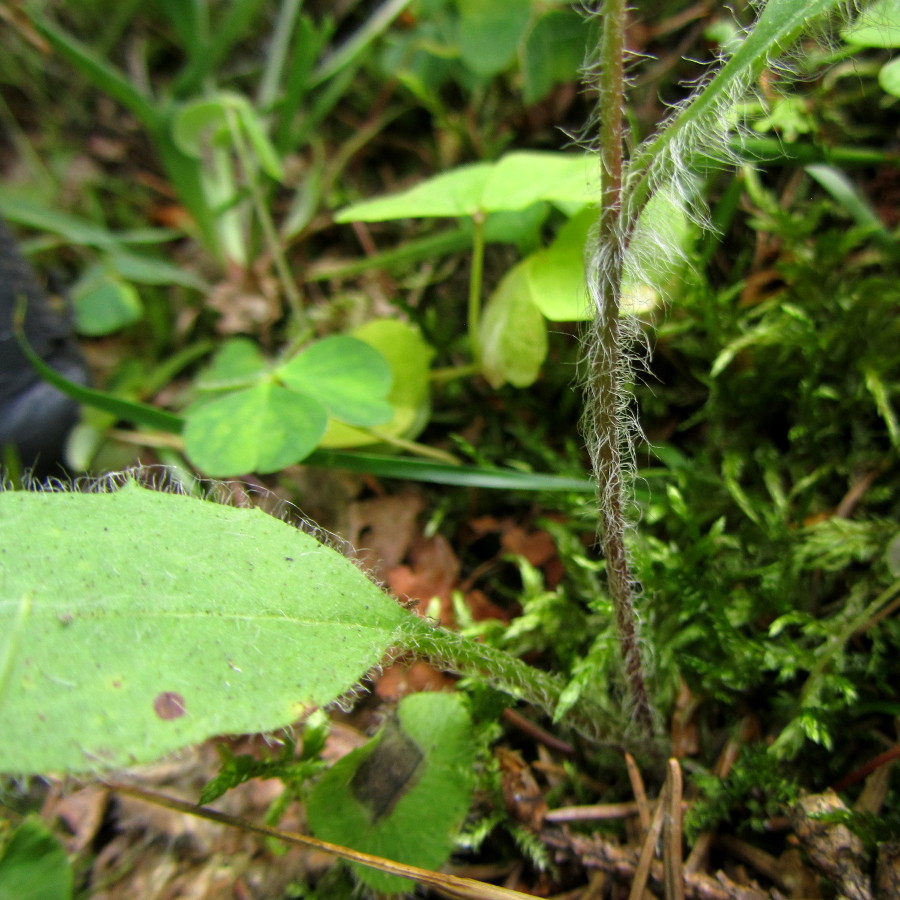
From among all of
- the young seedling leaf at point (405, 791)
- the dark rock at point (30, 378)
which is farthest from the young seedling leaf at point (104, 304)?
the young seedling leaf at point (405, 791)

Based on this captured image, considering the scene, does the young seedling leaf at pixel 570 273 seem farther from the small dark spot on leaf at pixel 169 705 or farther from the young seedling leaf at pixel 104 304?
the young seedling leaf at pixel 104 304

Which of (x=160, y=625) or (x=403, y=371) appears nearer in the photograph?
(x=160, y=625)

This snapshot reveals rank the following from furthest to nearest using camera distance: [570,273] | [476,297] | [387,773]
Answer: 1. [476,297]
2. [570,273]
3. [387,773]

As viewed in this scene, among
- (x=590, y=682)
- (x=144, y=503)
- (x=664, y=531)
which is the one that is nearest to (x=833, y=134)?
(x=664, y=531)

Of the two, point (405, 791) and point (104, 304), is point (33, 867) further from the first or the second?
point (104, 304)

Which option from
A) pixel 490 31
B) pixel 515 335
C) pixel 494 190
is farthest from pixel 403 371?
pixel 490 31

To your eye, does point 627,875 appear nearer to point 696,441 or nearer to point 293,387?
point 696,441
